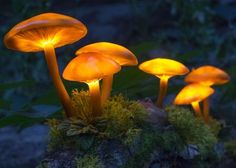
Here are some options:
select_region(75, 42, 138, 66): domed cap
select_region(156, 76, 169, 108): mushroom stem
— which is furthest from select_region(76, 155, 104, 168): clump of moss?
select_region(156, 76, 169, 108): mushroom stem

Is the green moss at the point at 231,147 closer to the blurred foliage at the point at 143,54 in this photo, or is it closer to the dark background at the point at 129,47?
the dark background at the point at 129,47

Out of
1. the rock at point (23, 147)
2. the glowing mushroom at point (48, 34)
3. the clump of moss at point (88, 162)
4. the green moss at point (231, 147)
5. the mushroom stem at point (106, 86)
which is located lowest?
the rock at point (23, 147)

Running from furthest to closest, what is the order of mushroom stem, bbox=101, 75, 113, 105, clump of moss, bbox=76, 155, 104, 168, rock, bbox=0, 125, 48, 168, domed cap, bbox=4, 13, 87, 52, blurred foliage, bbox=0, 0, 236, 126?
rock, bbox=0, 125, 48, 168
blurred foliage, bbox=0, 0, 236, 126
mushroom stem, bbox=101, 75, 113, 105
clump of moss, bbox=76, 155, 104, 168
domed cap, bbox=4, 13, 87, 52

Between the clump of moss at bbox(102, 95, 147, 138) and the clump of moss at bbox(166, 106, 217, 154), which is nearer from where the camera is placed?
the clump of moss at bbox(102, 95, 147, 138)

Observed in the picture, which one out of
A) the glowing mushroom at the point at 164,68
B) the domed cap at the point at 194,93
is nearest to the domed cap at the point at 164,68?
the glowing mushroom at the point at 164,68

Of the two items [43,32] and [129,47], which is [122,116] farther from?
[129,47]

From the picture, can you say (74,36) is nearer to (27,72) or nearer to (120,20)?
(27,72)

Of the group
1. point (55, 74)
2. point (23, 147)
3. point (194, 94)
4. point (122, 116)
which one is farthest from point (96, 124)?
point (23, 147)

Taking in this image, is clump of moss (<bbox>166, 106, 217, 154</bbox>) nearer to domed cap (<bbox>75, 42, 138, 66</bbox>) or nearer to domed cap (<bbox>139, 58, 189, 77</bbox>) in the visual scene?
domed cap (<bbox>139, 58, 189, 77</bbox>)

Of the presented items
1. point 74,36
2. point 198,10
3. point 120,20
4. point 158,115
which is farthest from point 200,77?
point 120,20
